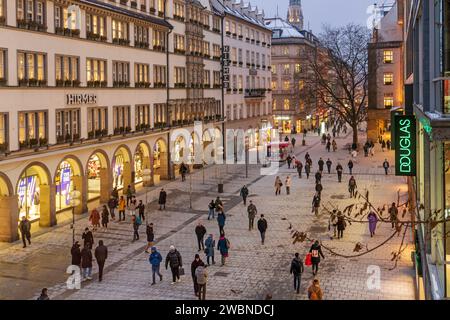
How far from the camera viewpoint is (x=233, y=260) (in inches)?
971

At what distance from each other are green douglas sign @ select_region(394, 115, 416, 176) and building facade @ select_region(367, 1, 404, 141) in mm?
58364

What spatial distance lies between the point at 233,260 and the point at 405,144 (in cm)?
943

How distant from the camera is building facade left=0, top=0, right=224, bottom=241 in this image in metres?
29.5

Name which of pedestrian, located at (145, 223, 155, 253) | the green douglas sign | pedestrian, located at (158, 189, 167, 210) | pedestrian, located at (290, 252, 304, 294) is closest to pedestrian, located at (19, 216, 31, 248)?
pedestrian, located at (145, 223, 155, 253)

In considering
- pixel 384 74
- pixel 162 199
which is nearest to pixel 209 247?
pixel 162 199

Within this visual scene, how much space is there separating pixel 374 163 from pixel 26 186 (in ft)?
125

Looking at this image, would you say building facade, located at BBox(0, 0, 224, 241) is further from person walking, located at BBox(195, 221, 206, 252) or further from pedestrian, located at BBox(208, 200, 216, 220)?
person walking, located at BBox(195, 221, 206, 252)

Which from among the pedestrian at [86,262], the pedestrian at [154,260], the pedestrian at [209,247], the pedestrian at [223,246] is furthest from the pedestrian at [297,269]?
the pedestrian at [86,262]

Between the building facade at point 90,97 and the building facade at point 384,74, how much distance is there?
29.0m

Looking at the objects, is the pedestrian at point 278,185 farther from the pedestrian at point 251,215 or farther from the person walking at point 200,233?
the person walking at point 200,233

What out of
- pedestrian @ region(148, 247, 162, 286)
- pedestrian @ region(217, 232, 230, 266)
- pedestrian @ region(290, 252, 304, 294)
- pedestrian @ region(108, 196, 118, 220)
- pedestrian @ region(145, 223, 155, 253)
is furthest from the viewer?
pedestrian @ region(108, 196, 118, 220)

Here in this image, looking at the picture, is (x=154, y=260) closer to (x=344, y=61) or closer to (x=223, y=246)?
(x=223, y=246)

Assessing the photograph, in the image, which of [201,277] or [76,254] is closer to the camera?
[201,277]

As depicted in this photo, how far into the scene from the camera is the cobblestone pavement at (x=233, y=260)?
20531 mm
